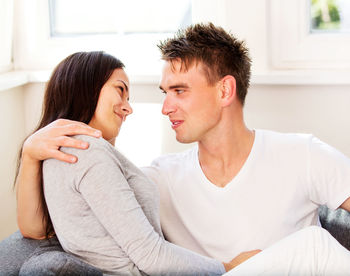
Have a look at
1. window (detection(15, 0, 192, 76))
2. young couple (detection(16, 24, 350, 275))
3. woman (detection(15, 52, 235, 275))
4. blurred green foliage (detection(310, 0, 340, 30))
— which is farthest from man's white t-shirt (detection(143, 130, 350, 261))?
window (detection(15, 0, 192, 76))

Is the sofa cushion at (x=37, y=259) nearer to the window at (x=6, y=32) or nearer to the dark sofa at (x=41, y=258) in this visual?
the dark sofa at (x=41, y=258)

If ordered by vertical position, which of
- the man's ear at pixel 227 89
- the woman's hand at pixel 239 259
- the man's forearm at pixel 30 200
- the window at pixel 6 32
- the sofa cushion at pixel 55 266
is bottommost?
the woman's hand at pixel 239 259

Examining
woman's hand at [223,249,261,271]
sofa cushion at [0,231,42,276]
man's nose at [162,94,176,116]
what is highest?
man's nose at [162,94,176,116]

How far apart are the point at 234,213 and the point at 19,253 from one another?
2.19 feet

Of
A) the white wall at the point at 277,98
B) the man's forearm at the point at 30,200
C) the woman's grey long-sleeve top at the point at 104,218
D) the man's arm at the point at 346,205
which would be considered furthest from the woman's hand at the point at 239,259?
the white wall at the point at 277,98

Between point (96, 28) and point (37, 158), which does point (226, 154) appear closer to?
point (37, 158)

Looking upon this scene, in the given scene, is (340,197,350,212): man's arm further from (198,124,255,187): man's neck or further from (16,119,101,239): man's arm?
(16,119,101,239): man's arm

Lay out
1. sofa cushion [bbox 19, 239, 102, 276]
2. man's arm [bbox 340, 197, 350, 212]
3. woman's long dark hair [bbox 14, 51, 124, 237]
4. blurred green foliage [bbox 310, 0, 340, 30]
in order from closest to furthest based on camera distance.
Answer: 1. sofa cushion [bbox 19, 239, 102, 276]
2. woman's long dark hair [bbox 14, 51, 124, 237]
3. man's arm [bbox 340, 197, 350, 212]
4. blurred green foliage [bbox 310, 0, 340, 30]

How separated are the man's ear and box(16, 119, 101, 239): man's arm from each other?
1.81 feet

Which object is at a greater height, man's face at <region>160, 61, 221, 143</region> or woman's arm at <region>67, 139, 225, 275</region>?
man's face at <region>160, 61, 221, 143</region>

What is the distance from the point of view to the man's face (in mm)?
1807

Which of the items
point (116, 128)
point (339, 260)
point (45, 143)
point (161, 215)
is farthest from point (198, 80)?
point (339, 260)

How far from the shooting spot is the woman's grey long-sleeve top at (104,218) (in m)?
1.37

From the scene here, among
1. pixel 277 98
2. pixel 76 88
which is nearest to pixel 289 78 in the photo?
pixel 277 98
